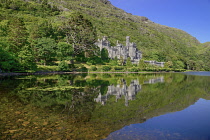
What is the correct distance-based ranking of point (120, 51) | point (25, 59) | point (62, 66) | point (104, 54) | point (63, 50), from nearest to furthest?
1. point (25, 59)
2. point (62, 66)
3. point (63, 50)
4. point (104, 54)
5. point (120, 51)

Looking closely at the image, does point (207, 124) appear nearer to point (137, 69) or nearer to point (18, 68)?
point (18, 68)

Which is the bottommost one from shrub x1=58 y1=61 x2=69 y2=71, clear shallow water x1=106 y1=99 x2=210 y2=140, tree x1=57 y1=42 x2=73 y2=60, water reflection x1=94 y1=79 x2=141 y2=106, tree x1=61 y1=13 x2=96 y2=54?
clear shallow water x1=106 y1=99 x2=210 y2=140

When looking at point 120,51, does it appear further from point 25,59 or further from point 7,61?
point 7,61

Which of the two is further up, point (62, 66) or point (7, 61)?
point (7, 61)

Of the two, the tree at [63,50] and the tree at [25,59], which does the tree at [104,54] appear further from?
the tree at [25,59]

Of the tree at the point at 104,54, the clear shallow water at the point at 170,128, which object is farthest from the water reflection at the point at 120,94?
the tree at the point at 104,54

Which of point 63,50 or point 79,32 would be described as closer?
point 63,50

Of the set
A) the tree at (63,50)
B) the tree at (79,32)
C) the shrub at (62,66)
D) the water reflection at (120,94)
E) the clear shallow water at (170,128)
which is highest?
the tree at (79,32)

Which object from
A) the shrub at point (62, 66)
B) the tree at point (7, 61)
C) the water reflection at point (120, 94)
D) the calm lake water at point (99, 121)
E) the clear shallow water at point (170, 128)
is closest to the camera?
the calm lake water at point (99, 121)

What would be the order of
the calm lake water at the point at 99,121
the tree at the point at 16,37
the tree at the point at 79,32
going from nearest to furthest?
the calm lake water at the point at 99,121 < the tree at the point at 16,37 < the tree at the point at 79,32

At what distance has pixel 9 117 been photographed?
846 centimetres

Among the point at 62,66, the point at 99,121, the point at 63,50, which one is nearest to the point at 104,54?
the point at 63,50

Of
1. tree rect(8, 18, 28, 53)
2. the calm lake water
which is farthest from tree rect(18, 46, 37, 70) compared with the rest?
the calm lake water

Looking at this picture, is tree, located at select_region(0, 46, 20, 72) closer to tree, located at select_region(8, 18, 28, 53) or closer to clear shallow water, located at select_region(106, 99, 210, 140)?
tree, located at select_region(8, 18, 28, 53)
